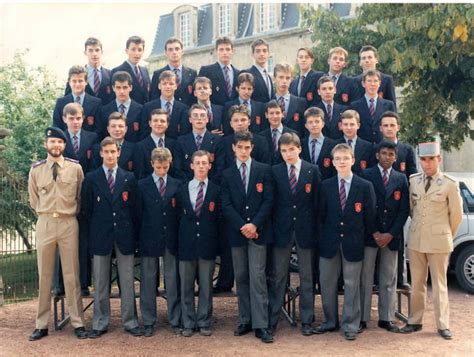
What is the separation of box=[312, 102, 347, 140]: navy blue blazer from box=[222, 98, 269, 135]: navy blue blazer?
0.77m

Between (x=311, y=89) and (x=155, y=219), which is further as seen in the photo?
(x=311, y=89)

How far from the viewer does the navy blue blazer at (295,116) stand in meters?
8.13

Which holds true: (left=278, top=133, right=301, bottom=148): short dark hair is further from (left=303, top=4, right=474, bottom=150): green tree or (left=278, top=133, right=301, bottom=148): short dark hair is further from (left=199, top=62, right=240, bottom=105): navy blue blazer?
(left=303, top=4, right=474, bottom=150): green tree

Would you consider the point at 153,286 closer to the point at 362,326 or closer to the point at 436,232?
the point at 362,326

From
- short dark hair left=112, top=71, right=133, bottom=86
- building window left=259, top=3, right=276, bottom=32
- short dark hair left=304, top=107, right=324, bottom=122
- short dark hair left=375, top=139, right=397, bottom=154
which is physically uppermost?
building window left=259, top=3, right=276, bottom=32

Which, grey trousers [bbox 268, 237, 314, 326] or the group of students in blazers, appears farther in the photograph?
grey trousers [bbox 268, 237, 314, 326]

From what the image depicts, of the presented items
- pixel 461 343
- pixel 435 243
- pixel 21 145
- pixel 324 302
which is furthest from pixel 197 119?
pixel 21 145

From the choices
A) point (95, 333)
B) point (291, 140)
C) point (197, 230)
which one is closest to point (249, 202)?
point (197, 230)

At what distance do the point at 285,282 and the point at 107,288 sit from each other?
209 centimetres

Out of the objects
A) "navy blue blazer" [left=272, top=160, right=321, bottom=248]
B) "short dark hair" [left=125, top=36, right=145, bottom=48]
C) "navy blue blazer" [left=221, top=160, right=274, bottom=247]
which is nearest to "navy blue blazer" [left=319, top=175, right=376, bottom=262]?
"navy blue blazer" [left=272, top=160, right=321, bottom=248]

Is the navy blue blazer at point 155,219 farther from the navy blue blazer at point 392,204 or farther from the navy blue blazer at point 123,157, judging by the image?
the navy blue blazer at point 392,204

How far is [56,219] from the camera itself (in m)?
6.98

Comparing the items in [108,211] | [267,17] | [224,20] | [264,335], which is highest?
[224,20]

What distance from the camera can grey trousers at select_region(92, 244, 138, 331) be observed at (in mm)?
7152
